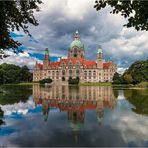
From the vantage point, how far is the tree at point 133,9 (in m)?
9.30

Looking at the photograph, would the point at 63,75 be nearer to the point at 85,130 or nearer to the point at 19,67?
the point at 19,67

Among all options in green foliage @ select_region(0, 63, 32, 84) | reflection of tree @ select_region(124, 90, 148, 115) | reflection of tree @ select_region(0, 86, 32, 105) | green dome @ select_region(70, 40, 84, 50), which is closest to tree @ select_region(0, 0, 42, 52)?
reflection of tree @ select_region(124, 90, 148, 115)

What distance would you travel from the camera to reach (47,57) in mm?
187125

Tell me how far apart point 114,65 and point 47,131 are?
165 meters

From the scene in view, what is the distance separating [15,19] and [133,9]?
8024mm

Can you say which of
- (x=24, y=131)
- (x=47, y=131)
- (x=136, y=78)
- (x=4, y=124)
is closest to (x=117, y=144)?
(x=47, y=131)

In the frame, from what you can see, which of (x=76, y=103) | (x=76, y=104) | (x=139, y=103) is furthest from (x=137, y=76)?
(x=76, y=104)

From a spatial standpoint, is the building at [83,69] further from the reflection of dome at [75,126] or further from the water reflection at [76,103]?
the reflection of dome at [75,126]

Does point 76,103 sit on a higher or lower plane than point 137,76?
lower

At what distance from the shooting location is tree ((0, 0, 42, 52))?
14.7 m

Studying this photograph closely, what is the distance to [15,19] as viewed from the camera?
15.7 m

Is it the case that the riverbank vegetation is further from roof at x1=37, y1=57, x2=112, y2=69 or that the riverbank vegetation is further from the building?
roof at x1=37, y1=57, x2=112, y2=69

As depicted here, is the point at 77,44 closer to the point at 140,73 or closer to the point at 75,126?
the point at 140,73

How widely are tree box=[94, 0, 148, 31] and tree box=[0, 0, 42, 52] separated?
20.0 feet
